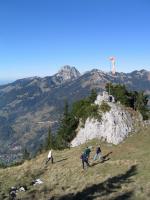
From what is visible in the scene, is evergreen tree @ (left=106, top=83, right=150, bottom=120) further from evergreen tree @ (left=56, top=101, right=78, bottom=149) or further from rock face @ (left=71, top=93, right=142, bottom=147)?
evergreen tree @ (left=56, top=101, right=78, bottom=149)

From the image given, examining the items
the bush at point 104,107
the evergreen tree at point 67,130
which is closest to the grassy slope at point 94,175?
the bush at point 104,107

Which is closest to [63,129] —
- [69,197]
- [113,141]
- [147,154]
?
[113,141]

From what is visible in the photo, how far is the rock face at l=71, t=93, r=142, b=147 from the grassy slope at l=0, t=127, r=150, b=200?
1712 millimetres

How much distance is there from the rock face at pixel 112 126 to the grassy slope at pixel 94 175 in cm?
171

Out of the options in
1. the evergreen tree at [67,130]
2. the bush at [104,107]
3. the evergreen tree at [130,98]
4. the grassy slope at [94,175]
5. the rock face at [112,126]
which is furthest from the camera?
the evergreen tree at [67,130]

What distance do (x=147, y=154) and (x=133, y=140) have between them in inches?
431

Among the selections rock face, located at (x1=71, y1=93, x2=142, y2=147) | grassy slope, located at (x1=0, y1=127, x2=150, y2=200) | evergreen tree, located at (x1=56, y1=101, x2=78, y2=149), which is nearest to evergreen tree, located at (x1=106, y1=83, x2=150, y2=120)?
rock face, located at (x1=71, y1=93, x2=142, y2=147)

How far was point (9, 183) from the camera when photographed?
162ft

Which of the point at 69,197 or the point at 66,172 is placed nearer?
the point at 69,197

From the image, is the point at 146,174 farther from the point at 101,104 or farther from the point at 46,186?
the point at 101,104

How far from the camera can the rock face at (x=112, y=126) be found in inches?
2623

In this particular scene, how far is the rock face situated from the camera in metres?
66.6

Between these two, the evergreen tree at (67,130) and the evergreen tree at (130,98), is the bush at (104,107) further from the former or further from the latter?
the evergreen tree at (67,130)

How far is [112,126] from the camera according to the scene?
68.0 meters
